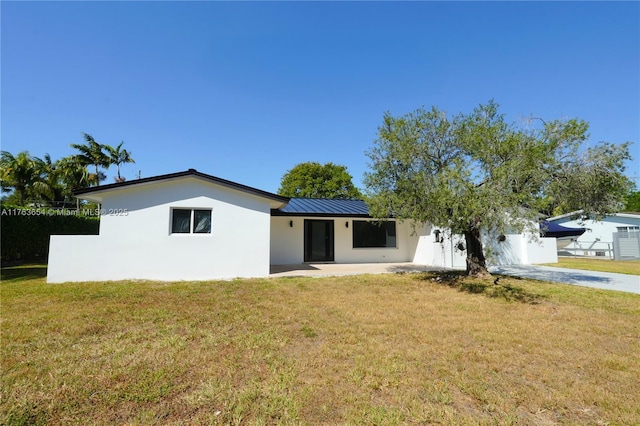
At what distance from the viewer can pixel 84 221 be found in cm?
1781

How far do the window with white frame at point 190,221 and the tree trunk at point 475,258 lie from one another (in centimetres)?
965

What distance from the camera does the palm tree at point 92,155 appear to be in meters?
25.8

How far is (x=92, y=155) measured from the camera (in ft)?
86.1

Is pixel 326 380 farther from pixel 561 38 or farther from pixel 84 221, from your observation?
pixel 84 221

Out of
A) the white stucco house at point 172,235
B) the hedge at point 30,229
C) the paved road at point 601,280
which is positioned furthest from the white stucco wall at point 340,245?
the hedge at point 30,229

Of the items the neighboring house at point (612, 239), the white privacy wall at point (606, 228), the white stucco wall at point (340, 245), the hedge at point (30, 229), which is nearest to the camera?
the hedge at point (30, 229)

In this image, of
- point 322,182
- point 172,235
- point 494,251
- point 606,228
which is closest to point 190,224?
point 172,235

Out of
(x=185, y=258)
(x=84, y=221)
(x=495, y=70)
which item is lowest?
(x=185, y=258)

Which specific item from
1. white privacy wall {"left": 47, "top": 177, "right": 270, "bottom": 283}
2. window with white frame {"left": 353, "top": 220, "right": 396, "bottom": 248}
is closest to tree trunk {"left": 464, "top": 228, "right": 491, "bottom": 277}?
window with white frame {"left": 353, "top": 220, "right": 396, "bottom": 248}

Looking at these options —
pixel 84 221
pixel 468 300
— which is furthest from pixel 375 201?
pixel 84 221

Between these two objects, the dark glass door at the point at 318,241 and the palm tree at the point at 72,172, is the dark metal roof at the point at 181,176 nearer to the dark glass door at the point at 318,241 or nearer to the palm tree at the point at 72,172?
the dark glass door at the point at 318,241

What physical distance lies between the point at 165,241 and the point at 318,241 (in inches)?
300

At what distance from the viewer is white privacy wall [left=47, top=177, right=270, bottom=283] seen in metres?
9.27

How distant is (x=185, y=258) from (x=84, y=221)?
42.0 feet
